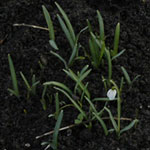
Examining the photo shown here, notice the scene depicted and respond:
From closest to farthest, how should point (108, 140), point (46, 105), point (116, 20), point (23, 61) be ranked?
point (108, 140)
point (46, 105)
point (23, 61)
point (116, 20)

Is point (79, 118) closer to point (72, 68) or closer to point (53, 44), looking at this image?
point (72, 68)

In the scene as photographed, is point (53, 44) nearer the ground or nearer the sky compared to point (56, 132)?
nearer the sky

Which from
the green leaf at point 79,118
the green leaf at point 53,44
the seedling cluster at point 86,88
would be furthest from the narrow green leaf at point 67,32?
the green leaf at point 79,118

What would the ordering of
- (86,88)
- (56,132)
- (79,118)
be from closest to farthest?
(56,132) → (79,118) → (86,88)

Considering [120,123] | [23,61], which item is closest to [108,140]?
[120,123]

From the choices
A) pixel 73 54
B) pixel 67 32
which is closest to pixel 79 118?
pixel 73 54

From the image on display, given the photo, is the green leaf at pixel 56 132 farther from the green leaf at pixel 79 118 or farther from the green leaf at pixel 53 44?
the green leaf at pixel 53 44

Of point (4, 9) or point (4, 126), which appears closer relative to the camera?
point (4, 126)

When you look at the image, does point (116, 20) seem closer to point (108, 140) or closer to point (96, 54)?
point (96, 54)
